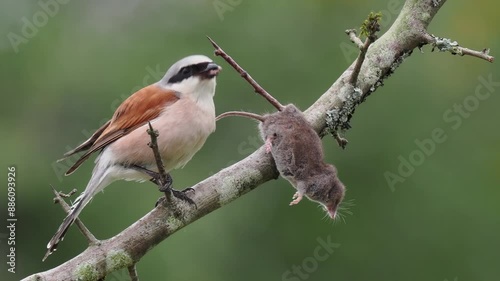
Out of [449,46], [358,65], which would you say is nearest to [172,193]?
[358,65]

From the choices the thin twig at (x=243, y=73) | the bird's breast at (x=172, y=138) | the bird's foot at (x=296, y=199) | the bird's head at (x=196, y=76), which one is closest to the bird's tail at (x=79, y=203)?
the bird's breast at (x=172, y=138)

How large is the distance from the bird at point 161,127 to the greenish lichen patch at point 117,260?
0.68m

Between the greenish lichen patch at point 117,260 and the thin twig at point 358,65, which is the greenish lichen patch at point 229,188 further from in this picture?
the thin twig at point 358,65

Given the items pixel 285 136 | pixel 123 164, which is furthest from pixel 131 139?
pixel 285 136

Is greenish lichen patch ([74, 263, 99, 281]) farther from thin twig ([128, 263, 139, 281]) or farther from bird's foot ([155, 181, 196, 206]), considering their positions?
bird's foot ([155, 181, 196, 206])

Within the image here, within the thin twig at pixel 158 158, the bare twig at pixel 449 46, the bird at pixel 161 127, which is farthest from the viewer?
the bird at pixel 161 127


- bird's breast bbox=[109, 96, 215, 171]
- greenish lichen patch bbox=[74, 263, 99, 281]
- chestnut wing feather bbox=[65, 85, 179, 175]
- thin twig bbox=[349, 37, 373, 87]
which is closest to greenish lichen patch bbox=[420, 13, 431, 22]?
thin twig bbox=[349, 37, 373, 87]

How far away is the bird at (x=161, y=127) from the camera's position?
4.40m

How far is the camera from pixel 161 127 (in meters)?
4.42

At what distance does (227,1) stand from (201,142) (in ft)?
13.2

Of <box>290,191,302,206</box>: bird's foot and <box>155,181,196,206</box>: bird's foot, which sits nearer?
<box>155,181,196,206</box>: bird's foot

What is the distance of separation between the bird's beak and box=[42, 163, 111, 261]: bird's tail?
2.44 ft

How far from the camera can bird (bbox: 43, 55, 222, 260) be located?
4.40 metres

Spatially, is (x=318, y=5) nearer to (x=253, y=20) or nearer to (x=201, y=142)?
(x=253, y=20)
